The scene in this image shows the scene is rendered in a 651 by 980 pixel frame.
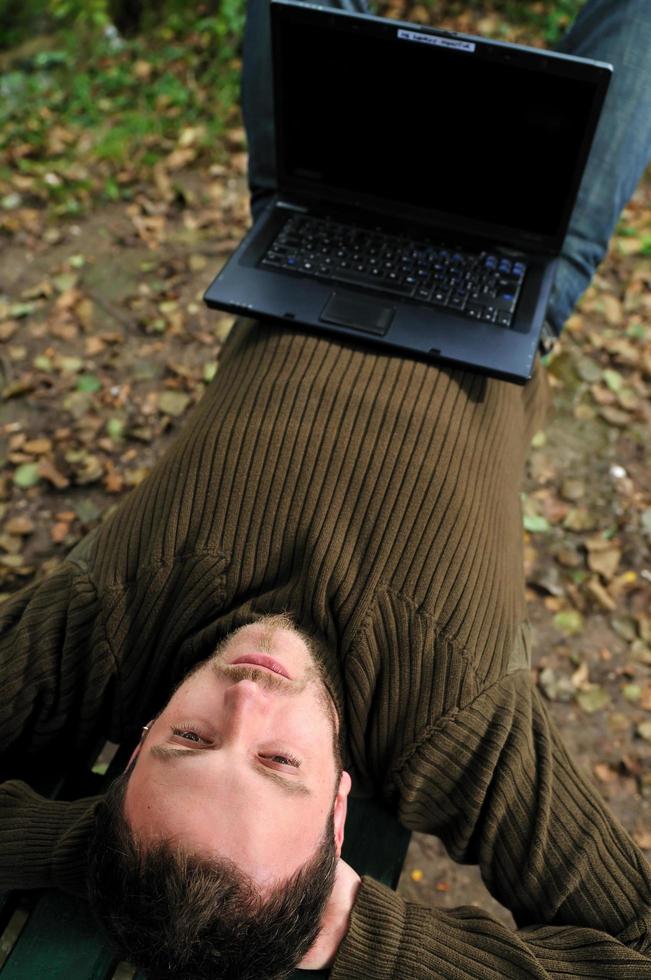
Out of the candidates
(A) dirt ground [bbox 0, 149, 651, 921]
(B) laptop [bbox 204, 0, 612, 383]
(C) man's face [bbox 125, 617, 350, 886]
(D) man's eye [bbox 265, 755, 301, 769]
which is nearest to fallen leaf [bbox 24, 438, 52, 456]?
(A) dirt ground [bbox 0, 149, 651, 921]

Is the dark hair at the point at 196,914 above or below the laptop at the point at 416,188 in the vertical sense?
below

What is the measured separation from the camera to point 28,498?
12.2 ft

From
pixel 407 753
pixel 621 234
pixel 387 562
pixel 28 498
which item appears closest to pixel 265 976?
pixel 407 753

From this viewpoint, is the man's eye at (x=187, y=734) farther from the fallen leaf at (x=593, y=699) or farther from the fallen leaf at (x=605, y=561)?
the fallen leaf at (x=605, y=561)

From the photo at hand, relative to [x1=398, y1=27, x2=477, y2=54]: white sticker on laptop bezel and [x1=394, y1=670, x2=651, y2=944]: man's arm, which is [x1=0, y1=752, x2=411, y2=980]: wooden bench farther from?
[x1=398, y1=27, x2=477, y2=54]: white sticker on laptop bezel

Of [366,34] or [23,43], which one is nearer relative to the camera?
[366,34]

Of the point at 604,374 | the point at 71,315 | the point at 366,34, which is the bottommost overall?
the point at 71,315

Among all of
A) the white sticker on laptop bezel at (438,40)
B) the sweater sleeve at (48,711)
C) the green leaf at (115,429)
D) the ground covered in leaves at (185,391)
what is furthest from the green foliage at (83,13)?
the sweater sleeve at (48,711)

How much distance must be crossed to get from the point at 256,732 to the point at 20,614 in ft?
2.89

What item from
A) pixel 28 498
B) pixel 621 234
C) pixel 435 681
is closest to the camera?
pixel 435 681

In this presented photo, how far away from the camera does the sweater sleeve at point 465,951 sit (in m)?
2.07

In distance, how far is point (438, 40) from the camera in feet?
7.80

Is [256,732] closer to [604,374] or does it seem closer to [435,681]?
[435,681]

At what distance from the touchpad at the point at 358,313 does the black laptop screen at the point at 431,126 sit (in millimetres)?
394
